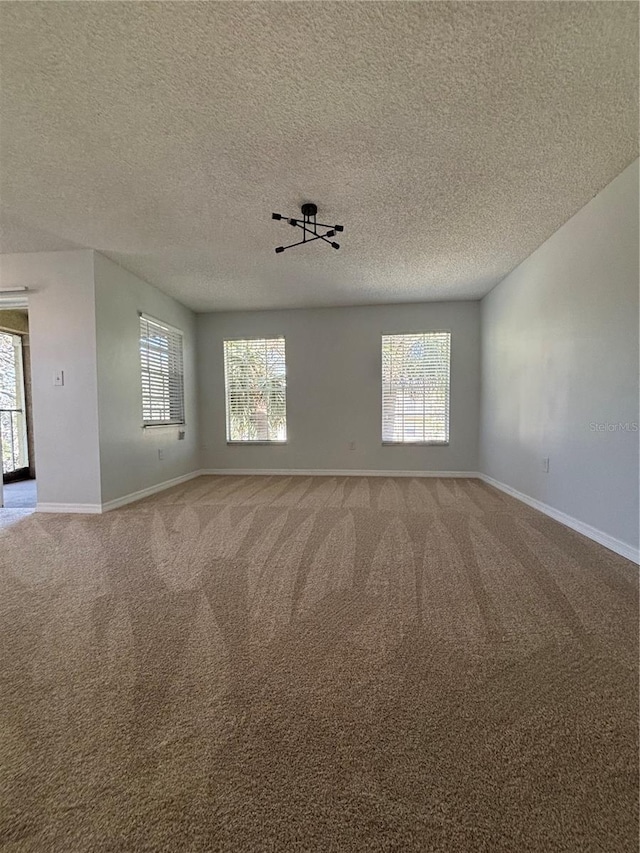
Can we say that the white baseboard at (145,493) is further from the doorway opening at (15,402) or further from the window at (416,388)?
the window at (416,388)

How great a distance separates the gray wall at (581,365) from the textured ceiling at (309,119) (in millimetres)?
281

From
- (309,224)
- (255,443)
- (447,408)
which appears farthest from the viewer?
(255,443)

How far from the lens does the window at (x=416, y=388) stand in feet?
17.0

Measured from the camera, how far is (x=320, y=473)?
542 centimetres

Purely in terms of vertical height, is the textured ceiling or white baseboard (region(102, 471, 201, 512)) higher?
the textured ceiling

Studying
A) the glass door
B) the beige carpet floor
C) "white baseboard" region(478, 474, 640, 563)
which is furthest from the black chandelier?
the glass door

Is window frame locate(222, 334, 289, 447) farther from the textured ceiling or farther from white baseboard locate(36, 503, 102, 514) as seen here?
white baseboard locate(36, 503, 102, 514)

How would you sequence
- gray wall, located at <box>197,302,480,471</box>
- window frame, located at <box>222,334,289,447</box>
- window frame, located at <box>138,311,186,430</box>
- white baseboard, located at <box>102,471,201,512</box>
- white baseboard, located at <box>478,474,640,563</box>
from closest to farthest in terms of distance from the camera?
white baseboard, located at <box>478,474,640,563</box> → white baseboard, located at <box>102,471,201,512</box> → window frame, located at <box>138,311,186,430</box> → gray wall, located at <box>197,302,480,471</box> → window frame, located at <box>222,334,289,447</box>

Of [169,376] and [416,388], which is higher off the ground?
[169,376]

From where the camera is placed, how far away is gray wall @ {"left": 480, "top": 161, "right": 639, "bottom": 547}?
226 cm

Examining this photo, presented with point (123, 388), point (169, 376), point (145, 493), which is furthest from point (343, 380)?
point (145, 493)

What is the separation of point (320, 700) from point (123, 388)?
3.57 m

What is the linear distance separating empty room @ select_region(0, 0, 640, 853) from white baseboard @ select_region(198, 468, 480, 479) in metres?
0.75

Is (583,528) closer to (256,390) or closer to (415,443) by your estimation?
(415,443)
